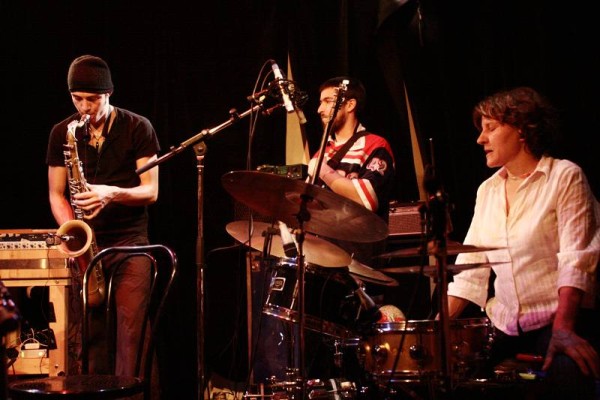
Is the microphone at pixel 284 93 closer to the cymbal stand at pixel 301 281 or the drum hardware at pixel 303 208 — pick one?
the drum hardware at pixel 303 208

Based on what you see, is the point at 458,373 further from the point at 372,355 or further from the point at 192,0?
the point at 192,0

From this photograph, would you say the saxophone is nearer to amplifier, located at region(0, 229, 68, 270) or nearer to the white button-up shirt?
amplifier, located at region(0, 229, 68, 270)

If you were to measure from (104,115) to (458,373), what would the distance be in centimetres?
251

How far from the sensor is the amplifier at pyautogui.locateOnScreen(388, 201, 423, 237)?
14.8 ft

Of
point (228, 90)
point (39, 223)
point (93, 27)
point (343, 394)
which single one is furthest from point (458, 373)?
point (93, 27)

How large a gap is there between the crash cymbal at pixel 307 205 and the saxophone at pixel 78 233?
1.27m

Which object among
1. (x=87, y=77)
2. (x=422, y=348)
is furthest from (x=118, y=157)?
(x=422, y=348)

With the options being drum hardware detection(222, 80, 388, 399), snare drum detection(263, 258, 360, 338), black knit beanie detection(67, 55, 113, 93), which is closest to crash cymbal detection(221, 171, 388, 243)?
drum hardware detection(222, 80, 388, 399)

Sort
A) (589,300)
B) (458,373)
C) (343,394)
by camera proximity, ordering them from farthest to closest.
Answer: (343,394) < (458,373) < (589,300)

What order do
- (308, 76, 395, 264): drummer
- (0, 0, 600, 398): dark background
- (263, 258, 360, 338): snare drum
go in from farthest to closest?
(0, 0, 600, 398): dark background
(308, 76, 395, 264): drummer
(263, 258, 360, 338): snare drum

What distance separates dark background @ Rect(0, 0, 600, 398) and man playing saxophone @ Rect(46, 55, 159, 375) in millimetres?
811

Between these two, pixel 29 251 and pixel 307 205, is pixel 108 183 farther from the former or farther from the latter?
pixel 307 205

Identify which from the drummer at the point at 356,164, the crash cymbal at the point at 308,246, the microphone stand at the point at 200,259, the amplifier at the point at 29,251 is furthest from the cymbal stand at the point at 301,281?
the amplifier at the point at 29,251

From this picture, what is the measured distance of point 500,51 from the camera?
14.9 ft
